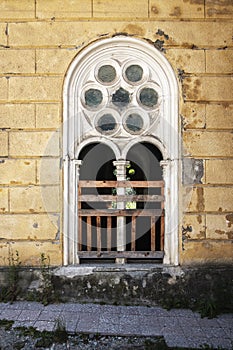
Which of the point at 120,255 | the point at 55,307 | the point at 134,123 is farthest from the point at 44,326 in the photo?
the point at 134,123

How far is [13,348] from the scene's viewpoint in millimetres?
2785

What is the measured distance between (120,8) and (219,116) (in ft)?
6.45

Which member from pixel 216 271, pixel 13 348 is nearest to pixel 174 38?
pixel 216 271

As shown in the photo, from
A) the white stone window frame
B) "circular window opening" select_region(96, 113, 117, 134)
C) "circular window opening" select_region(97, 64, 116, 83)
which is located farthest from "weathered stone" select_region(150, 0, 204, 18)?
"circular window opening" select_region(96, 113, 117, 134)

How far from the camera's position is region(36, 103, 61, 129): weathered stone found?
389cm

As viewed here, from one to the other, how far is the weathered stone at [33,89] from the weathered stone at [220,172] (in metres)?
2.27

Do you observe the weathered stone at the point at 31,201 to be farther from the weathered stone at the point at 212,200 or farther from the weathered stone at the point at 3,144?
the weathered stone at the point at 212,200

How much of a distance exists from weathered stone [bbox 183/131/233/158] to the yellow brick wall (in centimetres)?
1

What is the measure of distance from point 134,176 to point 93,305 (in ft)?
16.2

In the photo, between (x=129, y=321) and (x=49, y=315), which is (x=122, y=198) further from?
(x=49, y=315)

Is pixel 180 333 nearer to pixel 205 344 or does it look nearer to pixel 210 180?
pixel 205 344

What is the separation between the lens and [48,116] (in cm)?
389

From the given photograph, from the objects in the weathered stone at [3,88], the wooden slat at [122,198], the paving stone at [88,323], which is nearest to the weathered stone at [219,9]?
the wooden slat at [122,198]

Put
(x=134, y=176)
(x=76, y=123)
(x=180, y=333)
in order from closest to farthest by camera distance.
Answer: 1. (x=180, y=333)
2. (x=76, y=123)
3. (x=134, y=176)
